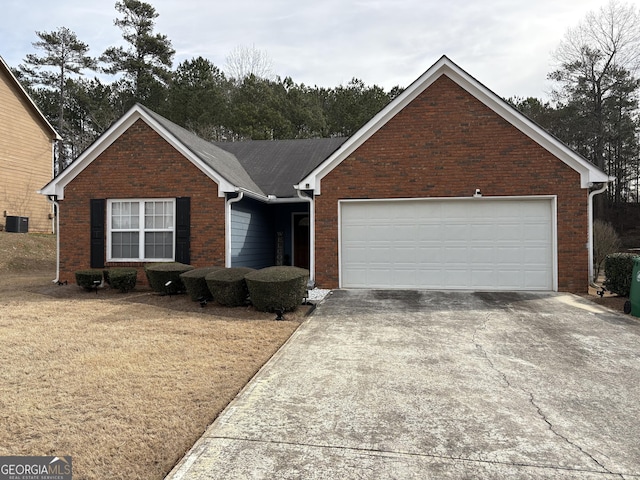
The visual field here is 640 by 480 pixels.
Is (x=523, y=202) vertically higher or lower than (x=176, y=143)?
lower

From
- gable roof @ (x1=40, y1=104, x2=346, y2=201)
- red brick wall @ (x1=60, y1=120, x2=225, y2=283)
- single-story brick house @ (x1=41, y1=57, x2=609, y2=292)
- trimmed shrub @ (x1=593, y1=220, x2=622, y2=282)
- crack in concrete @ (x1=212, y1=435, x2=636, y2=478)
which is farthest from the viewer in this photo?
trimmed shrub @ (x1=593, y1=220, x2=622, y2=282)

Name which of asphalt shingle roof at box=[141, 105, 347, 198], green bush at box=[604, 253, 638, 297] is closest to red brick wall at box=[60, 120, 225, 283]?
asphalt shingle roof at box=[141, 105, 347, 198]

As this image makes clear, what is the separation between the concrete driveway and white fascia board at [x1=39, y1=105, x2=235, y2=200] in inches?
251

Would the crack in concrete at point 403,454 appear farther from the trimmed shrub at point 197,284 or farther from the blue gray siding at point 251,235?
the blue gray siding at point 251,235

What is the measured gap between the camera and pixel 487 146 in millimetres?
11086

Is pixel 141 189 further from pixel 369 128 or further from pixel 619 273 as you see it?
pixel 619 273

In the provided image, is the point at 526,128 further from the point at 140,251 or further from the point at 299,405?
the point at 140,251

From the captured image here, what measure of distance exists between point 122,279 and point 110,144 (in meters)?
4.04

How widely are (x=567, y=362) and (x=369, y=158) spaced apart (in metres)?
7.13

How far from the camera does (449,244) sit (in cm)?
1120

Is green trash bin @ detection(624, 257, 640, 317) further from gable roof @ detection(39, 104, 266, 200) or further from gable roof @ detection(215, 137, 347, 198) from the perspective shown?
gable roof @ detection(39, 104, 266, 200)

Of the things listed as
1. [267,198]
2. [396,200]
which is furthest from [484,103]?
[267,198]

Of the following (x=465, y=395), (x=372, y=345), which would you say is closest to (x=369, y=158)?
(x=372, y=345)

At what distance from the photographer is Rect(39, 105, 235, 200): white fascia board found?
12.0m
